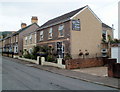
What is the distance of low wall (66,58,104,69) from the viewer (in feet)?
62.0

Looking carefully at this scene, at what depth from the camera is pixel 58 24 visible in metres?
25.0

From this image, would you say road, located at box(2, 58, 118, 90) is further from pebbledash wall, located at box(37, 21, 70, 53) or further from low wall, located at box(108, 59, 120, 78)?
pebbledash wall, located at box(37, 21, 70, 53)

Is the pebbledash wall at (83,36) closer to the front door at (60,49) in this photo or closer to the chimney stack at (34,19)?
the front door at (60,49)

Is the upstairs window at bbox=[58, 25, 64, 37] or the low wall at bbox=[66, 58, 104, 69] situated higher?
the upstairs window at bbox=[58, 25, 64, 37]

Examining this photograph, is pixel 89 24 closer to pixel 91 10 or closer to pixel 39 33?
pixel 91 10

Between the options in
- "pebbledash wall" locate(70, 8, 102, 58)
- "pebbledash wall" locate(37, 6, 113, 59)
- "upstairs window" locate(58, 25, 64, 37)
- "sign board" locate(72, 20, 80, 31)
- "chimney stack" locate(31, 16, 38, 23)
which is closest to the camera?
"pebbledash wall" locate(37, 6, 113, 59)

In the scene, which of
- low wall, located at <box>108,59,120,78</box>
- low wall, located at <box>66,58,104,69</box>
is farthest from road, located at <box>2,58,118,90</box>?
low wall, located at <box>66,58,104,69</box>

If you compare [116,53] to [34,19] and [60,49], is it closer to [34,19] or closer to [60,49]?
[60,49]

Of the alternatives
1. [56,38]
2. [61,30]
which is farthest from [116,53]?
[56,38]

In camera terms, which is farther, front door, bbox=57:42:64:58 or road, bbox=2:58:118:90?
front door, bbox=57:42:64:58

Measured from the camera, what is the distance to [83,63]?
2005 cm

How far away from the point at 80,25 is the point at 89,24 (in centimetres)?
178

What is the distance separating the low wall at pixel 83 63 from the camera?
18908mm

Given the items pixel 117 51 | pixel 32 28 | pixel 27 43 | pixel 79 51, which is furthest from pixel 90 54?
pixel 32 28
